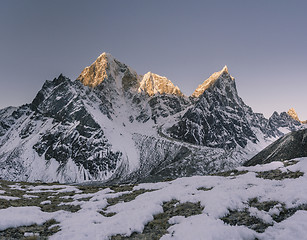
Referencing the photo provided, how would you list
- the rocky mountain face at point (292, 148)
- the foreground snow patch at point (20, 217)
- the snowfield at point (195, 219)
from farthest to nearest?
1. the rocky mountain face at point (292, 148)
2. the foreground snow patch at point (20, 217)
3. the snowfield at point (195, 219)

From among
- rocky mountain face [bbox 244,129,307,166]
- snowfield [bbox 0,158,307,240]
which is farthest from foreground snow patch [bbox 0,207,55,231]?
rocky mountain face [bbox 244,129,307,166]

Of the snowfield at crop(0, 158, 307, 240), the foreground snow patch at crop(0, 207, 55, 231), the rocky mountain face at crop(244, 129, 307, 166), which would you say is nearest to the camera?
the snowfield at crop(0, 158, 307, 240)

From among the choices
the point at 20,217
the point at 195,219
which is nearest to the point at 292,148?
the point at 195,219

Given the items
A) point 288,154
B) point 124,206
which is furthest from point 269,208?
point 288,154

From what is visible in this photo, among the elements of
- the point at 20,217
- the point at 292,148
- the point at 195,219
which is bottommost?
the point at 292,148

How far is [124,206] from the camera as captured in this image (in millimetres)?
17219

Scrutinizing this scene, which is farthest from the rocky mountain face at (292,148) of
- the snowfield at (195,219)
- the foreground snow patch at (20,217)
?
the foreground snow patch at (20,217)

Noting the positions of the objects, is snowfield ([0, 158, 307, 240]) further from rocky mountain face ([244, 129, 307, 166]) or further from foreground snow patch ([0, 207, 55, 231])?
rocky mountain face ([244, 129, 307, 166])

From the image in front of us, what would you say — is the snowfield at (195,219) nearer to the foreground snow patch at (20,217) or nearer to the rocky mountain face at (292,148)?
the foreground snow patch at (20,217)

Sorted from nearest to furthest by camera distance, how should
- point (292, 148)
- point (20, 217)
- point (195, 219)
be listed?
point (195, 219) → point (20, 217) → point (292, 148)

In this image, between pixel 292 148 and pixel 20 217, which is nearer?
pixel 20 217

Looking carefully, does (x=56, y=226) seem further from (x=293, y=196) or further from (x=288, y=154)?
(x=288, y=154)

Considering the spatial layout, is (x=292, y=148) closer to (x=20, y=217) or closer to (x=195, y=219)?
(x=195, y=219)

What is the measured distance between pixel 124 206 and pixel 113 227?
5122 mm
